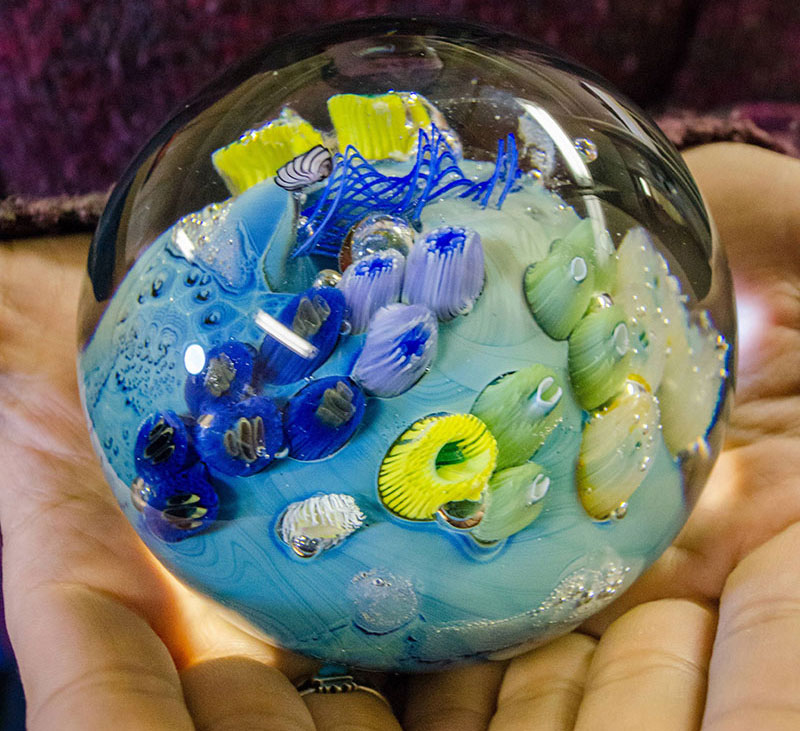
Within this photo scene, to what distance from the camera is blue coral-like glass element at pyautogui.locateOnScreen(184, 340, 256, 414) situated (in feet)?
1.65

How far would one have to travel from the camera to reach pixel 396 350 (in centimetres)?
49

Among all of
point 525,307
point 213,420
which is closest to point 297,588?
point 213,420

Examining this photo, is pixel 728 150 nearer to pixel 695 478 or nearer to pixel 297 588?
pixel 695 478

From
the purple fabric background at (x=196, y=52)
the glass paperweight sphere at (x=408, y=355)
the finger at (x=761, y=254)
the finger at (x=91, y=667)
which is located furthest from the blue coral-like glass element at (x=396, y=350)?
the purple fabric background at (x=196, y=52)

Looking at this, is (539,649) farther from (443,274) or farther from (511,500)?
(443,274)

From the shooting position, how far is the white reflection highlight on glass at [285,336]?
494 mm

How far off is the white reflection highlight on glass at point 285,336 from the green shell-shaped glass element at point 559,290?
0.13 m

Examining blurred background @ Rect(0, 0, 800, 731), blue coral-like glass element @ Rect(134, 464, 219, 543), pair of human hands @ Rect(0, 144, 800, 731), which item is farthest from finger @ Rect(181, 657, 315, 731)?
blurred background @ Rect(0, 0, 800, 731)

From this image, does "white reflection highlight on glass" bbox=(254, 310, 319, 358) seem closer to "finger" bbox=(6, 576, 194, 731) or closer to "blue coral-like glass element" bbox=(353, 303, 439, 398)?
"blue coral-like glass element" bbox=(353, 303, 439, 398)

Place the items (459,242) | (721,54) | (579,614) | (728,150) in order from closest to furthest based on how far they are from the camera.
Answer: (459,242)
(579,614)
(728,150)
(721,54)

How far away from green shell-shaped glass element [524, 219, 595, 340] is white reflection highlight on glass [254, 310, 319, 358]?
0.13 metres

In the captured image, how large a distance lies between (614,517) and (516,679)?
0.18 metres

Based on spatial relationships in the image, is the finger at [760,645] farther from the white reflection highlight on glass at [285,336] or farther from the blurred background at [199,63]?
the blurred background at [199,63]

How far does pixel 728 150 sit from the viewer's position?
0.95 metres
